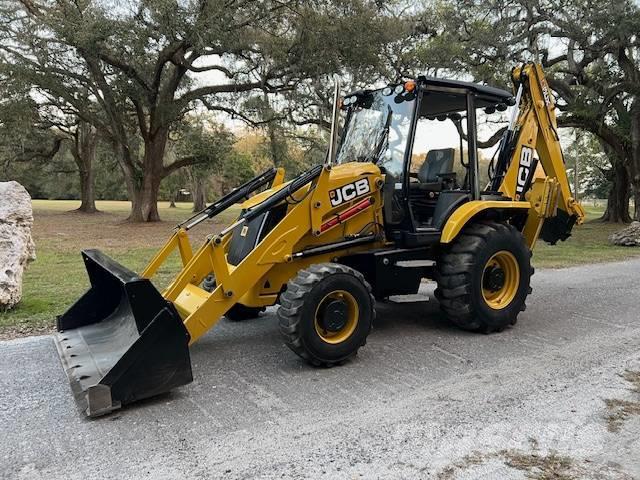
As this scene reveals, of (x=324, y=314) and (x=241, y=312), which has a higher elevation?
(x=324, y=314)

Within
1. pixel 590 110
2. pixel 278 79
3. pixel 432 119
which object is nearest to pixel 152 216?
pixel 278 79

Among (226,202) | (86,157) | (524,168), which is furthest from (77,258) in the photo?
(86,157)

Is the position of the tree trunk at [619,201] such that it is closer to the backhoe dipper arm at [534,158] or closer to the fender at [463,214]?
the backhoe dipper arm at [534,158]

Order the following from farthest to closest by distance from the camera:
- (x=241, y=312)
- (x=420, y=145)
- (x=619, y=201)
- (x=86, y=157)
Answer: (x=86, y=157), (x=619, y=201), (x=241, y=312), (x=420, y=145)

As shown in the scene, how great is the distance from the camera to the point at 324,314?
4344 mm

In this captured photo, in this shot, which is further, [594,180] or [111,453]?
[594,180]

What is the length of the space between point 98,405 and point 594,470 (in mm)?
2968

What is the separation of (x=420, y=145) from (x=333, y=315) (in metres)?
2.11

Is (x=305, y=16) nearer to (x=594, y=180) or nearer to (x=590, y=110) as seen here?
(x=590, y=110)

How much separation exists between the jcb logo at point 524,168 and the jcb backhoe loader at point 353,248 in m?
0.02

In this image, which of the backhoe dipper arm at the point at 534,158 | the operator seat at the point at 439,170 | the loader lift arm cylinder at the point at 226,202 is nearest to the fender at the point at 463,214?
the operator seat at the point at 439,170

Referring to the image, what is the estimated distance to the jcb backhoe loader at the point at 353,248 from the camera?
13.1ft

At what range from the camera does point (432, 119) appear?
18.2 ft

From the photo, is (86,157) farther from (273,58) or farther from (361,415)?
(361,415)
